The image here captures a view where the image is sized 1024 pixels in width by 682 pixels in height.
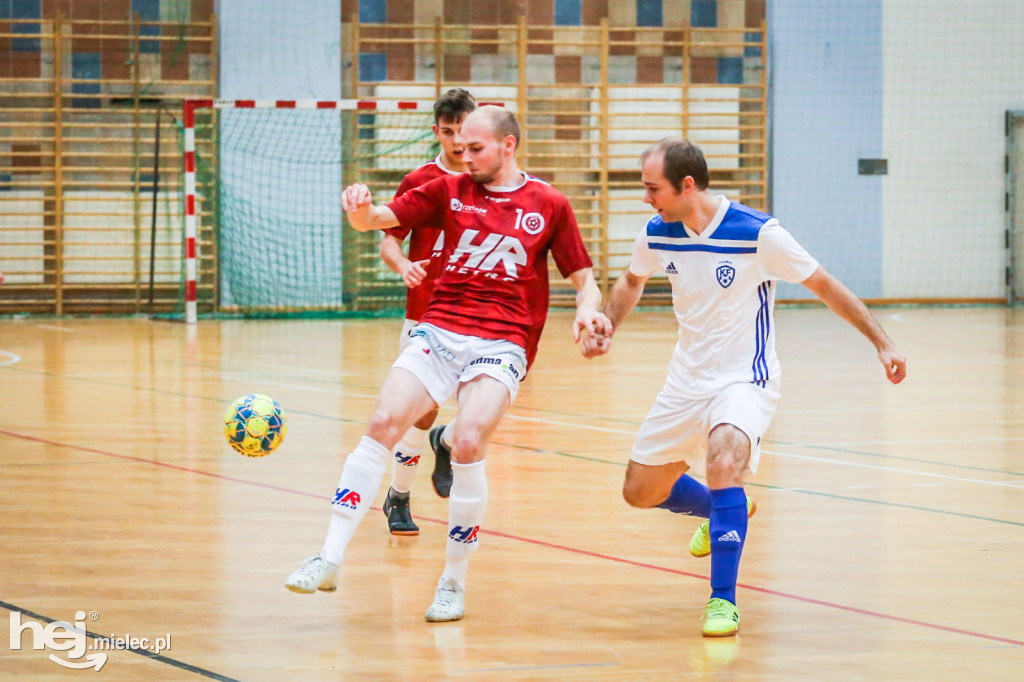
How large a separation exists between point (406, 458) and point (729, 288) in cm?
176

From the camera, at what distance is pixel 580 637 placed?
13.8ft

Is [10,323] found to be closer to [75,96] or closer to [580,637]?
[75,96]

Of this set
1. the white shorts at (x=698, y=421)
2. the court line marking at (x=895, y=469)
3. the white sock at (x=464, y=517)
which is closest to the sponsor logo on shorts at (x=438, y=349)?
the white sock at (x=464, y=517)

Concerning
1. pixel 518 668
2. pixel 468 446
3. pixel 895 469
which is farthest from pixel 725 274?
pixel 895 469

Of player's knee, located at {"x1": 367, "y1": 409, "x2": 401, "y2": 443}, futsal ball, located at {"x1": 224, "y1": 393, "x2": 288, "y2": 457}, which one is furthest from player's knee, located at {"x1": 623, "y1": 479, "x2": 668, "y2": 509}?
futsal ball, located at {"x1": 224, "y1": 393, "x2": 288, "y2": 457}

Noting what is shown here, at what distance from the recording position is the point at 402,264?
528 cm

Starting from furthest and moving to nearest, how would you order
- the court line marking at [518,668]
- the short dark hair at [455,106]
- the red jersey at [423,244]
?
the red jersey at [423,244]
the short dark hair at [455,106]
the court line marking at [518,668]

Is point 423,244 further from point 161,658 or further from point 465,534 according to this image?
point 161,658

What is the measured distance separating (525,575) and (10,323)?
48.0 ft

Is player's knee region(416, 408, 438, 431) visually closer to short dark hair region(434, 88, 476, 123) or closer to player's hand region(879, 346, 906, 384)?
short dark hair region(434, 88, 476, 123)

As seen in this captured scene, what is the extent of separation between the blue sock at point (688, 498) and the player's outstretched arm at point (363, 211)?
1.36m

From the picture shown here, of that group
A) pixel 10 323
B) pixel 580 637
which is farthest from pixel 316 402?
pixel 10 323

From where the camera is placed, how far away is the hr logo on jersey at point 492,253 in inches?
191

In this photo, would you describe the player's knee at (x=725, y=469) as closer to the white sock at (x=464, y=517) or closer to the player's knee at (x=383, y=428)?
the white sock at (x=464, y=517)
